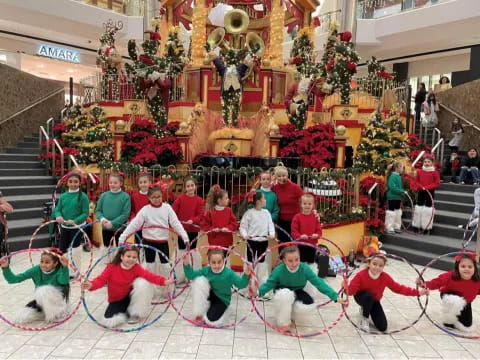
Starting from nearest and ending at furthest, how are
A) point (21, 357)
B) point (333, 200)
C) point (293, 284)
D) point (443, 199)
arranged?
point (21, 357)
point (293, 284)
point (333, 200)
point (443, 199)

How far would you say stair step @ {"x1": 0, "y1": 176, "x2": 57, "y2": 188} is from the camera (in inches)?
378

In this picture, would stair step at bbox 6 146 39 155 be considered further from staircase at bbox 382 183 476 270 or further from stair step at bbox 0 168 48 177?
staircase at bbox 382 183 476 270

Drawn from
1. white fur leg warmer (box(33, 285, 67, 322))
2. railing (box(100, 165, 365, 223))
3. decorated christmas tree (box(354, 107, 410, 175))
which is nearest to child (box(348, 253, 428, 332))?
railing (box(100, 165, 365, 223))

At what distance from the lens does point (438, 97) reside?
15.1 meters

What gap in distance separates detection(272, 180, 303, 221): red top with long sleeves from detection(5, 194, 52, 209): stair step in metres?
5.67

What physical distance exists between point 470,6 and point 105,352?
17.6 meters

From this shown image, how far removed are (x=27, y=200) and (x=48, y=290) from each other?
508cm

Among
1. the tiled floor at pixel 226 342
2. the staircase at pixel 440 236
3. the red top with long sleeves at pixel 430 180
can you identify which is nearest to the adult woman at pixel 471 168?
the staircase at pixel 440 236

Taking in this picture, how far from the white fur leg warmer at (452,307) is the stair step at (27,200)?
7.86 meters

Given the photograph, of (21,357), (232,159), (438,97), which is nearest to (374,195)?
(232,159)

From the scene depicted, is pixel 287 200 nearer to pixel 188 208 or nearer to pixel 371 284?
pixel 188 208

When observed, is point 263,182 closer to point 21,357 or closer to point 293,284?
point 293,284

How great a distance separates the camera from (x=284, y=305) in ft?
14.1

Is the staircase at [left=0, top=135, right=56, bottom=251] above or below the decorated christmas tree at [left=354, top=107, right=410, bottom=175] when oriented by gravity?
below
